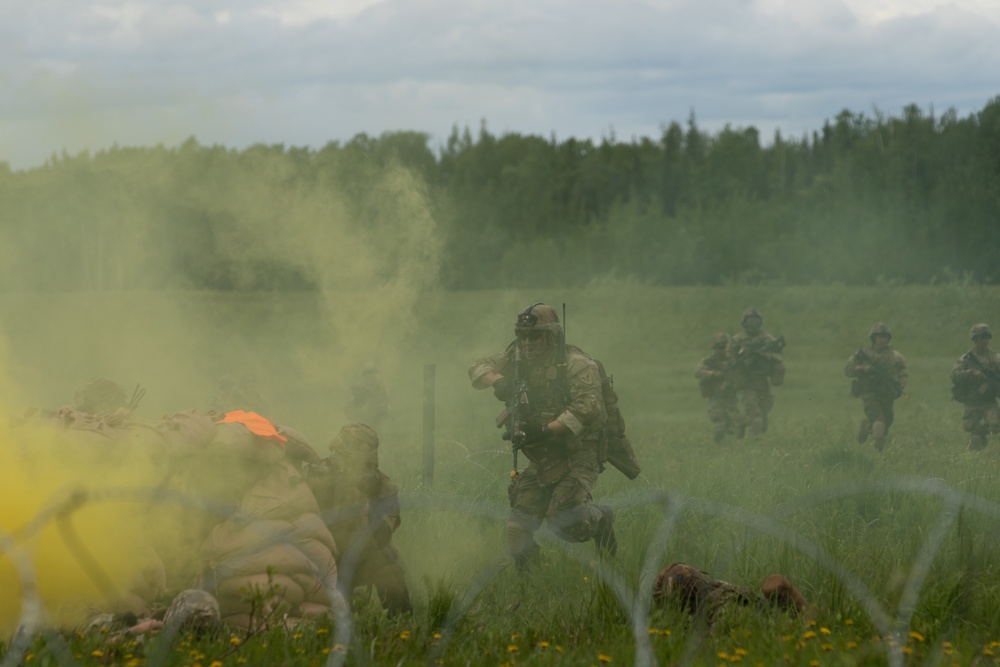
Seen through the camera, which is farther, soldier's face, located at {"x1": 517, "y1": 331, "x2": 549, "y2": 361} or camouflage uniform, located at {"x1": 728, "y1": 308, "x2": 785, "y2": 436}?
camouflage uniform, located at {"x1": 728, "y1": 308, "x2": 785, "y2": 436}

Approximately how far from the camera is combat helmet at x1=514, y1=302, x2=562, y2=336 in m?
9.07

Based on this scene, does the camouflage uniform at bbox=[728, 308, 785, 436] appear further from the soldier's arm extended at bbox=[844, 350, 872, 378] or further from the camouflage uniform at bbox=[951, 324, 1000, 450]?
the camouflage uniform at bbox=[951, 324, 1000, 450]

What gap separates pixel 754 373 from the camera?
66.7 ft

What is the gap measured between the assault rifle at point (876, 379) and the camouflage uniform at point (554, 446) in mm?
9876

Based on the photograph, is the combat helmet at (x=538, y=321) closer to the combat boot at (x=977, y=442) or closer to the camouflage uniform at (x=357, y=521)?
the camouflage uniform at (x=357, y=521)

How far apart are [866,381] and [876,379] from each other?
15cm

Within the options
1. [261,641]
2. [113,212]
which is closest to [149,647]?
[261,641]

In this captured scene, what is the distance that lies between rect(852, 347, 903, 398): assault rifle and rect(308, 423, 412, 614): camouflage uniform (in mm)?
11995

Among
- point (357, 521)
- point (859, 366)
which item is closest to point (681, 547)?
point (357, 521)

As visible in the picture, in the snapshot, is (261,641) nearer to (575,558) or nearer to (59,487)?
(59,487)

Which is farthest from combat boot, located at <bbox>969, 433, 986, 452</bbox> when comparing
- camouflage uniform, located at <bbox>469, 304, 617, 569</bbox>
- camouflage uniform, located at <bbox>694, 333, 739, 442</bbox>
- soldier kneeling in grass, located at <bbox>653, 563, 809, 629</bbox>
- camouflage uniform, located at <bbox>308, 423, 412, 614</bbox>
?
camouflage uniform, located at <bbox>308, 423, 412, 614</bbox>

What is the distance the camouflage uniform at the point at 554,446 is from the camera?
29.3 feet

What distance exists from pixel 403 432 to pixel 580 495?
14.0 m

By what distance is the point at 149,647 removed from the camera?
6.02 meters
